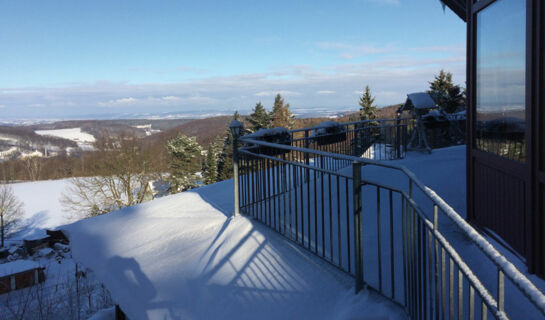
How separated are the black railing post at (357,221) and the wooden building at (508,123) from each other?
1.55 m

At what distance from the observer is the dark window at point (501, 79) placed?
3.27m

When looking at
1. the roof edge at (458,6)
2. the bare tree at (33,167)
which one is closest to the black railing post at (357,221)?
the roof edge at (458,6)

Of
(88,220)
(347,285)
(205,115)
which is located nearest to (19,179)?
(205,115)

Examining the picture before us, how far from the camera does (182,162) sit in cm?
3569

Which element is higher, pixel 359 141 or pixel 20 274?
pixel 359 141

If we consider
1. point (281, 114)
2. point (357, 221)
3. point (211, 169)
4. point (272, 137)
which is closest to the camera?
point (357, 221)

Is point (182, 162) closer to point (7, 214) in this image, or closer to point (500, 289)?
point (7, 214)

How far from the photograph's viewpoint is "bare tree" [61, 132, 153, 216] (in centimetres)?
2561

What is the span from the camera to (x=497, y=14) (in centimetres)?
367

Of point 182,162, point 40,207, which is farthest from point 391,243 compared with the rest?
point 40,207

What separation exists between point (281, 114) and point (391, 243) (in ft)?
143

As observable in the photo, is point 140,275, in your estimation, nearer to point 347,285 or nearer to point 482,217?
point 347,285

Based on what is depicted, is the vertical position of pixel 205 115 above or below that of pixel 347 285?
above

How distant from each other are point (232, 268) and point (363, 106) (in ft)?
131
